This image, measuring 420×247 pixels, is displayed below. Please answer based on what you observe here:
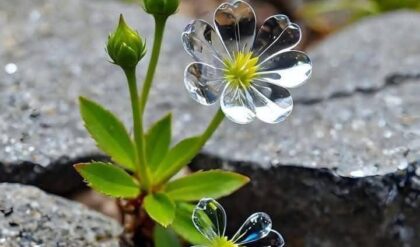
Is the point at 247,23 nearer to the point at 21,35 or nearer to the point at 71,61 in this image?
the point at 71,61

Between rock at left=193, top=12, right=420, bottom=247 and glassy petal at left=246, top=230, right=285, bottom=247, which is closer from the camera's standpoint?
glassy petal at left=246, top=230, right=285, bottom=247

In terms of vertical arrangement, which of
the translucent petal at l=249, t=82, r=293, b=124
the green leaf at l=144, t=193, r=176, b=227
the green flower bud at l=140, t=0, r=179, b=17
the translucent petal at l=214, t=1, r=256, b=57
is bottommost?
the green leaf at l=144, t=193, r=176, b=227

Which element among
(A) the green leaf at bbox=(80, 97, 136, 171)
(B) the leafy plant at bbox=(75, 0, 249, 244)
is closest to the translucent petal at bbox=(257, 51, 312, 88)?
(B) the leafy plant at bbox=(75, 0, 249, 244)

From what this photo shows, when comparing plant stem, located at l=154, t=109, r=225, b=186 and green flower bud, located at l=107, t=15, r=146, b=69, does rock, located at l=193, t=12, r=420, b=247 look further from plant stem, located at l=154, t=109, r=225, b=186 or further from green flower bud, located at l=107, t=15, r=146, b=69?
green flower bud, located at l=107, t=15, r=146, b=69

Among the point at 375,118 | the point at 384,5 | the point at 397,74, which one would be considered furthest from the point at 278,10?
the point at 375,118

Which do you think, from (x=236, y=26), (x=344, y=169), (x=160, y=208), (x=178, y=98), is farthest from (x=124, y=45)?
(x=178, y=98)

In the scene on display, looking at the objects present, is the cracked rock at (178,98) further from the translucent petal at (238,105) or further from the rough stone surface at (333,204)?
the translucent petal at (238,105)

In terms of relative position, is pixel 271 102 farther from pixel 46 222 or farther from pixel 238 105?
pixel 46 222

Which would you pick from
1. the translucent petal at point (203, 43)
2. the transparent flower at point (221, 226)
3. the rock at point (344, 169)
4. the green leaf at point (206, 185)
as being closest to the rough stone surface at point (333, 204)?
the rock at point (344, 169)
